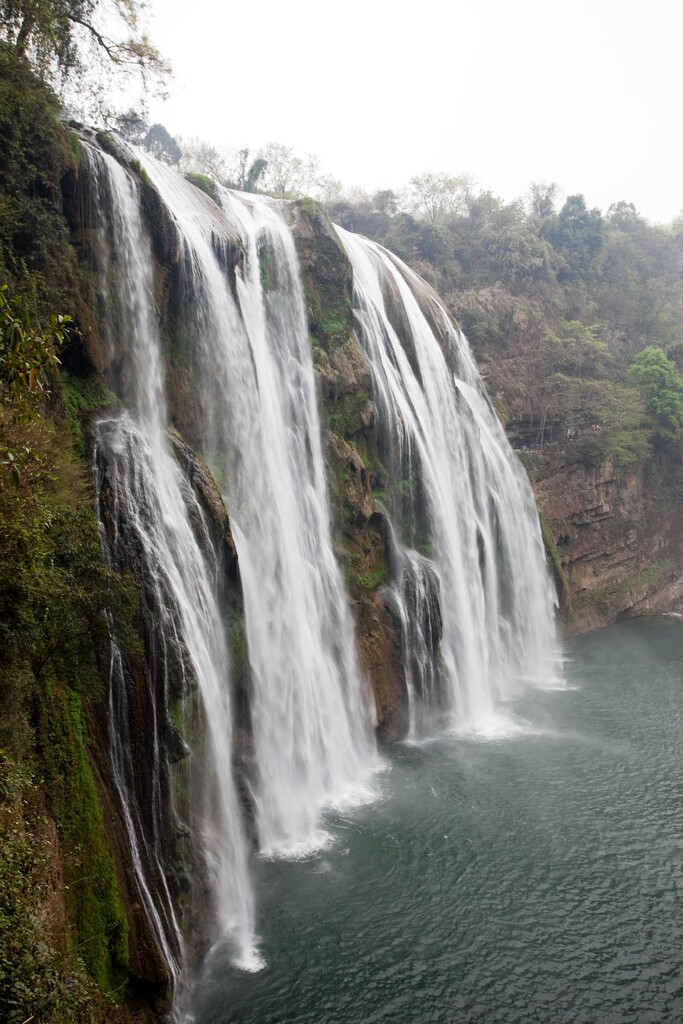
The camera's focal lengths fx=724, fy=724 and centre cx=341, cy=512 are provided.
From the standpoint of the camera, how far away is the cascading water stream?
47.2 feet

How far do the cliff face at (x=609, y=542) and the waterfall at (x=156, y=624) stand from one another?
63.1ft

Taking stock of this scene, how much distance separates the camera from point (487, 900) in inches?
454

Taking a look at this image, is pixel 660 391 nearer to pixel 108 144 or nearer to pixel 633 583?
pixel 633 583

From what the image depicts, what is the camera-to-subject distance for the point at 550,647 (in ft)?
87.5

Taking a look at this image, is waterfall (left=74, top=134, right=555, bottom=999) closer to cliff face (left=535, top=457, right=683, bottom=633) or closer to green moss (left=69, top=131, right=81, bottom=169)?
green moss (left=69, top=131, right=81, bottom=169)

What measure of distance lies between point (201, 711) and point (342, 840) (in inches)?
158

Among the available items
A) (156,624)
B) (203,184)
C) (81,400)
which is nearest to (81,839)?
(156,624)

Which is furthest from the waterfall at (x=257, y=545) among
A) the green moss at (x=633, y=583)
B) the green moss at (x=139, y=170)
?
the green moss at (x=633, y=583)

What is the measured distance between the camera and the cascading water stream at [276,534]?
14.4 metres

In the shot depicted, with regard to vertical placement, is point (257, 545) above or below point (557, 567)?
above

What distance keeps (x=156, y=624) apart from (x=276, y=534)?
5904 mm

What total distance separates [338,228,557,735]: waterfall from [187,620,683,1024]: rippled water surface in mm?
2901

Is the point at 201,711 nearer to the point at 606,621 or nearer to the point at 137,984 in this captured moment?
the point at 137,984

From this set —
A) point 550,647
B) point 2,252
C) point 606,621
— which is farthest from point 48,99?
point 606,621
